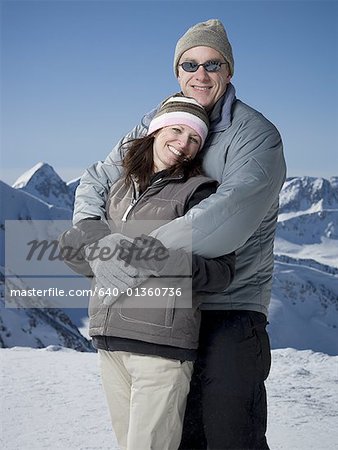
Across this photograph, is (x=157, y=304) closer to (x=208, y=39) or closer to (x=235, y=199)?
(x=235, y=199)

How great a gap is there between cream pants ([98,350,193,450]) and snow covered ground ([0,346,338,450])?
6.00ft

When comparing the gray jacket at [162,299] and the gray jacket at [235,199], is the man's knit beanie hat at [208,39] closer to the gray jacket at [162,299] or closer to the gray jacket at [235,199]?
the gray jacket at [235,199]

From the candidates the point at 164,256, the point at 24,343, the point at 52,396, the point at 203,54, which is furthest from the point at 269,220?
the point at 24,343

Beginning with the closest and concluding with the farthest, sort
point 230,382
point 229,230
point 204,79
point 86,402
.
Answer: point 229,230 → point 230,382 → point 204,79 → point 86,402

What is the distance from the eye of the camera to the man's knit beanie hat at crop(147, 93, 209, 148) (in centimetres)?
241

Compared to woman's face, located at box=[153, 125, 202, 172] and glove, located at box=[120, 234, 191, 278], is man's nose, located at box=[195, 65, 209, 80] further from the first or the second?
glove, located at box=[120, 234, 191, 278]

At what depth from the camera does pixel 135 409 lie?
7.48ft

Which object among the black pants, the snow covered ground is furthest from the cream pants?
the snow covered ground

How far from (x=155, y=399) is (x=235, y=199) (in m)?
0.75

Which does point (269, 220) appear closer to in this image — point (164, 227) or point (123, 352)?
point (164, 227)

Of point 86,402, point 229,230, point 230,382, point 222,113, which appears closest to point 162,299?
point 229,230

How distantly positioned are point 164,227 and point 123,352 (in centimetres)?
48

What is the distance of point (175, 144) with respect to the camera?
242 cm

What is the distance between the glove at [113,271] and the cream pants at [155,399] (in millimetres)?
242
